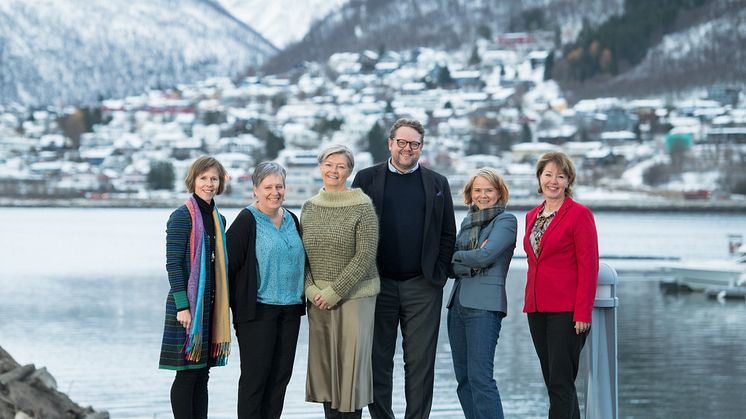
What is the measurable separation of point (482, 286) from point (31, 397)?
1.51 m

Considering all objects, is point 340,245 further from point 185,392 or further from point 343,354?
point 185,392

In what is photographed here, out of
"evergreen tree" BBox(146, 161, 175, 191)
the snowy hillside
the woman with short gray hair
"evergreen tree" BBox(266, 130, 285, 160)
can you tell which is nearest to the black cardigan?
the woman with short gray hair

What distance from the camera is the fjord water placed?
22.5 ft

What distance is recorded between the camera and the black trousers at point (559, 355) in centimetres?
319

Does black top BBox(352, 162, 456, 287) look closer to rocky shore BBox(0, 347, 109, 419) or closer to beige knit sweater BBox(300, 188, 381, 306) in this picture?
beige knit sweater BBox(300, 188, 381, 306)

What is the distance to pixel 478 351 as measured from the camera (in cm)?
333

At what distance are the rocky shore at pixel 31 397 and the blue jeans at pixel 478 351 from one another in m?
1.29

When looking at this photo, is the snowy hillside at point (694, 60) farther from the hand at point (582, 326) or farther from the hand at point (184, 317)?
the hand at point (184, 317)

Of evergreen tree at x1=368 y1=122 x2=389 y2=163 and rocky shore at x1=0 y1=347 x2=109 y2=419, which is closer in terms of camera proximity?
rocky shore at x1=0 y1=347 x2=109 y2=419

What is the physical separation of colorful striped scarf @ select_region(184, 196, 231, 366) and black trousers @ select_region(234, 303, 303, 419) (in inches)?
3.4

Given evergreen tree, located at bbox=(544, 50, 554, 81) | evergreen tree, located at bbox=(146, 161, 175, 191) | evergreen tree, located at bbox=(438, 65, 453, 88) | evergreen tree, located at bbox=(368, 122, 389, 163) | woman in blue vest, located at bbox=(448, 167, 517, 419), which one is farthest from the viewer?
evergreen tree, located at bbox=(438, 65, 453, 88)

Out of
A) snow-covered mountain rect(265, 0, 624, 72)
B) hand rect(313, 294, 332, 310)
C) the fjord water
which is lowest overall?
the fjord water

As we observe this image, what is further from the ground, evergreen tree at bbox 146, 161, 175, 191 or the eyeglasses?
evergreen tree at bbox 146, 161, 175, 191

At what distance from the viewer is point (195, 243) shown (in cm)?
319
